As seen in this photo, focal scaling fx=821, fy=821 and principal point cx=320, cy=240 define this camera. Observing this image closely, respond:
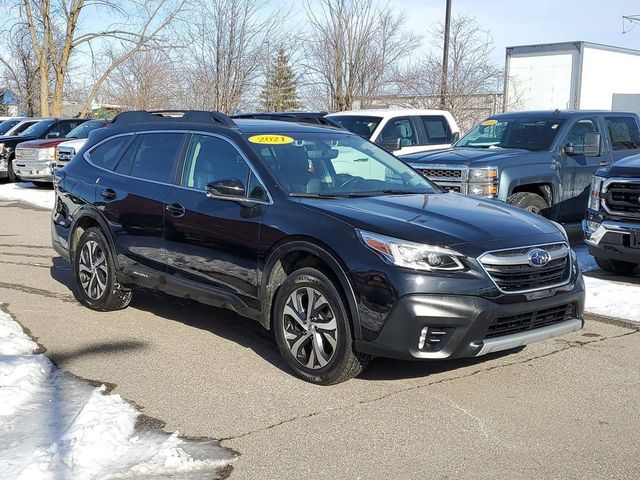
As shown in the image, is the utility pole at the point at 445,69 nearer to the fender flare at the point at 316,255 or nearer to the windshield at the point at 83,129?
the windshield at the point at 83,129

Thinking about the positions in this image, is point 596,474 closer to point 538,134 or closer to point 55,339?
point 55,339

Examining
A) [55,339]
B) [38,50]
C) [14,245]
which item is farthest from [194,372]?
[38,50]

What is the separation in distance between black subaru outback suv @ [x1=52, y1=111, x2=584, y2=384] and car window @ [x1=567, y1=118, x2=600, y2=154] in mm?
4622

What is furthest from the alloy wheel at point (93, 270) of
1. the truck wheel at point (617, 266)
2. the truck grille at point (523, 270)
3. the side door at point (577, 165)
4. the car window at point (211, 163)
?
the side door at point (577, 165)

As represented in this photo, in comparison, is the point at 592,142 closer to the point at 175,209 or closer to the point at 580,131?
the point at 580,131

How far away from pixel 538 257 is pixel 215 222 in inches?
91.0

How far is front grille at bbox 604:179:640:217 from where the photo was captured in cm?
850

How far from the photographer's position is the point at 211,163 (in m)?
6.36

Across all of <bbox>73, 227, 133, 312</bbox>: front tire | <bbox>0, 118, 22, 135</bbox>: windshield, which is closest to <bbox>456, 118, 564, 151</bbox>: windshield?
<bbox>73, 227, 133, 312</bbox>: front tire

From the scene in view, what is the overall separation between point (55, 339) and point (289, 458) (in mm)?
2994

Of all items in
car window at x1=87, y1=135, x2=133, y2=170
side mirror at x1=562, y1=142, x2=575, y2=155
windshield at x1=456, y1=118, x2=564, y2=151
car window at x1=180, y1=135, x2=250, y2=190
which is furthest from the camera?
windshield at x1=456, y1=118, x2=564, y2=151

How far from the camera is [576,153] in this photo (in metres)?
10.7

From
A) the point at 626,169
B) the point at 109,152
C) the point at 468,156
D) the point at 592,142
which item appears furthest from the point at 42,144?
the point at 626,169

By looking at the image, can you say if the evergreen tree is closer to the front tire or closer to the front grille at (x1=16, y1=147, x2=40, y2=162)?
the front grille at (x1=16, y1=147, x2=40, y2=162)
